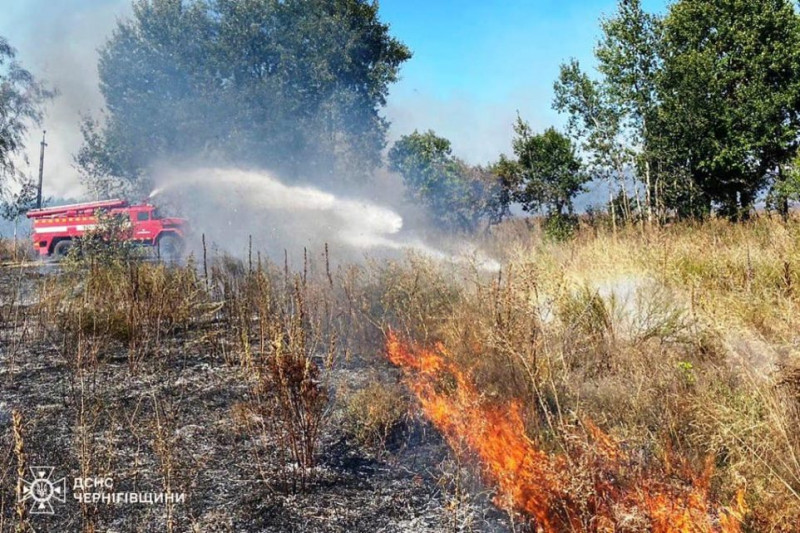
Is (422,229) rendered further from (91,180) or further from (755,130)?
(91,180)

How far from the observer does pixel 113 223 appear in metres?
9.28

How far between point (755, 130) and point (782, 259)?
8.62 metres

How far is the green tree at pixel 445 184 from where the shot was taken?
18.2m

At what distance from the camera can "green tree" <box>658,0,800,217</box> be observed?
1189cm

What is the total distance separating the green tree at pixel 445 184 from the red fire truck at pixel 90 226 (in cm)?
802

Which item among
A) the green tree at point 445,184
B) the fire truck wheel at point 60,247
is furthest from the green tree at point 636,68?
the fire truck wheel at point 60,247

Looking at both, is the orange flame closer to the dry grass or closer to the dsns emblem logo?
the dry grass

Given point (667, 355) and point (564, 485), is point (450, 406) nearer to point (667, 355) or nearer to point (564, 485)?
point (564, 485)

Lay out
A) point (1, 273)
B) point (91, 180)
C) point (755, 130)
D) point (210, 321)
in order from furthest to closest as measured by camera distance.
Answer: point (91, 180) → point (755, 130) → point (1, 273) → point (210, 321)

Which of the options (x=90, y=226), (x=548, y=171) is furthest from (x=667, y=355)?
(x=90, y=226)

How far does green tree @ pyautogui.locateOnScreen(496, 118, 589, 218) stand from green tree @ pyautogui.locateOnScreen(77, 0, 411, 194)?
17.4ft

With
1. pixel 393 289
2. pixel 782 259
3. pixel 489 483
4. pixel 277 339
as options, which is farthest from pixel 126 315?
pixel 782 259

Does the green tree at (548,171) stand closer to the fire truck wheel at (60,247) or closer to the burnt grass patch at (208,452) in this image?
the burnt grass patch at (208,452)

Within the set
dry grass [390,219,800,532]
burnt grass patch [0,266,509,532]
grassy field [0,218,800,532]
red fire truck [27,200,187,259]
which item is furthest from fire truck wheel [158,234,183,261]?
dry grass [390,219,800,532]
